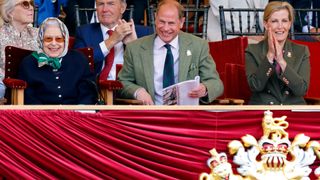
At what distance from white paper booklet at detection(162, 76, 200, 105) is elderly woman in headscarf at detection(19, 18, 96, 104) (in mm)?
647

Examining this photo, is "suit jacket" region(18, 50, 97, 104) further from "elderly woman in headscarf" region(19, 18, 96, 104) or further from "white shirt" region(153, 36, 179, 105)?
"white shirt" region(153, 36, 179, 105)

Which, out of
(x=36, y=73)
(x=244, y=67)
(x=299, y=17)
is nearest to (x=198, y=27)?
(x=299, y=17)

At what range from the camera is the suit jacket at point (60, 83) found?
1146 cm

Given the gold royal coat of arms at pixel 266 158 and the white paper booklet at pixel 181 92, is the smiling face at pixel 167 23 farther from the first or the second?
the gold royal coat of arms at pixel 266 158

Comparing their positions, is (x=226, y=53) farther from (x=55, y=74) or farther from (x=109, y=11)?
(x=55, y=74)

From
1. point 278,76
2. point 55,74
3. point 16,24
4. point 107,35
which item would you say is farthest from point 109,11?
point 278,76

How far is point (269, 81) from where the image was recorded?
11.8 meters

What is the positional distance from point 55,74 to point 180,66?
102cm

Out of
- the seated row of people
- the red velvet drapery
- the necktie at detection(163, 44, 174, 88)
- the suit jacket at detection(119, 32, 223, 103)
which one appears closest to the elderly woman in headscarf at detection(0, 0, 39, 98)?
the seated row of people

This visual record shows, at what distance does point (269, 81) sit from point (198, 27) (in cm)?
335

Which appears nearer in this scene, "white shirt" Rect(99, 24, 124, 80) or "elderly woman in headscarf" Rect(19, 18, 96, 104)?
"elderly woman in headscarf" Rect(19, 18, 96, 104)

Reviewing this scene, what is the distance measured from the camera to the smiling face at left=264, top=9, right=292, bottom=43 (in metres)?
12.0

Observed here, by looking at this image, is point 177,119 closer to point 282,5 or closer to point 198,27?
point 282,5

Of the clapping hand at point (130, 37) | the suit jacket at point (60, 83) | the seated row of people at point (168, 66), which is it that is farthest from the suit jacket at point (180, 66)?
the clapping hand at point (130, 37)
